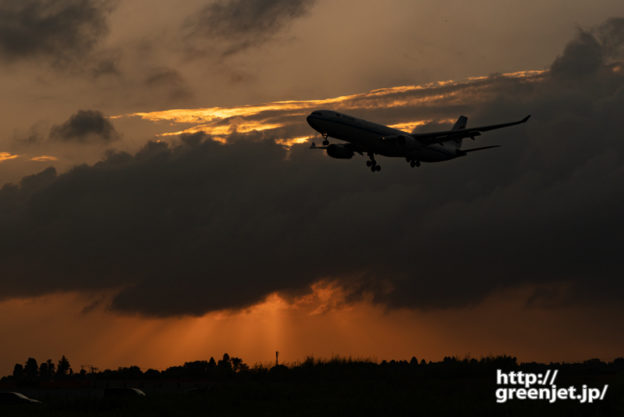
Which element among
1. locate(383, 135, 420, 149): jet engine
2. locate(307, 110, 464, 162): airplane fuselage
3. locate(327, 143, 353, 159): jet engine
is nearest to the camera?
locate(307, 110, 464, 162): airplane fuselage

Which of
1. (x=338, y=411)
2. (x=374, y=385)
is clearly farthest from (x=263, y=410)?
(x=374, y=385)

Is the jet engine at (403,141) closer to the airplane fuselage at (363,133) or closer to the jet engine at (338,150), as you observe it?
the airplane fuselage at (363,133)

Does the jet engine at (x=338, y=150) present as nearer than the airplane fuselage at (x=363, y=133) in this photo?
No

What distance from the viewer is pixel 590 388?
168ft

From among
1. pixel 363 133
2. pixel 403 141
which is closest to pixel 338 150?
pixel 363 133

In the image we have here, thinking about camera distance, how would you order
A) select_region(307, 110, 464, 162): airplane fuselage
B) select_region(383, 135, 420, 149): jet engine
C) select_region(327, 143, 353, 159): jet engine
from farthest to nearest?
select_region(327, 143, 353, 159): jet engine → select_region(383, 135, 420, 149): jet engine → select_region(307, 110, 464, 162): airplane fuselage

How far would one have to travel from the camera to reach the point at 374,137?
10019cm

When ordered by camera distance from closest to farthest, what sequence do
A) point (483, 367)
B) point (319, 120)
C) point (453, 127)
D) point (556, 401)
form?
point (556, 401) < point (483, 367) < point (319, 120) < point (453, 127)

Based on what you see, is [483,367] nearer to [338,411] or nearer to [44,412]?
[338,411]

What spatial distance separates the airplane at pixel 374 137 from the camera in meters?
98.4

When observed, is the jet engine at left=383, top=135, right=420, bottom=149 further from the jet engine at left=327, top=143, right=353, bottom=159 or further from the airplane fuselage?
the jet engine at left=327, top=143, right=353, bottom=159

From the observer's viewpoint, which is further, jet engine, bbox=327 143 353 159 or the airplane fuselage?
jet engine, bbox=327 143 353 159

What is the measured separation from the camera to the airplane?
98.4 meters

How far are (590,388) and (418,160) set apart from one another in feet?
203
